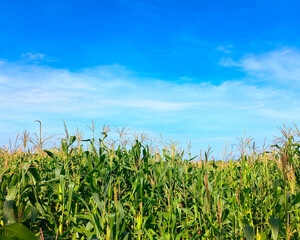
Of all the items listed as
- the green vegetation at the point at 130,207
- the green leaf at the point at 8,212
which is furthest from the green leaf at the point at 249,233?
the green leaf at the point at 8,212

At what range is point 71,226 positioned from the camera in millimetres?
3568

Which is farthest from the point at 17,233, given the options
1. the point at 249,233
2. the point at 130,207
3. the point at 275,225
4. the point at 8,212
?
the point at 275,225

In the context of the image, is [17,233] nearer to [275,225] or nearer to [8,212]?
[8,212]

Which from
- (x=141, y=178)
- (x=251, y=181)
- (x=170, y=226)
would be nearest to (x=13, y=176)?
(x=141, y=178)

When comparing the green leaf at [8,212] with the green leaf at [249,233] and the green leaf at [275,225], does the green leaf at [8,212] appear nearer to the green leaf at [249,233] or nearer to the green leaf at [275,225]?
the green leaf at [249,233]

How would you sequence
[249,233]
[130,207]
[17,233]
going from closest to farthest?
[17,233] → [249,233] → [130,207]

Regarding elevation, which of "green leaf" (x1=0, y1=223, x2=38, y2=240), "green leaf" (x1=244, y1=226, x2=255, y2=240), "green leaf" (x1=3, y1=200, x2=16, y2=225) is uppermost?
"green leaf" (x1=3, y1=200, x2=16, y2=225)

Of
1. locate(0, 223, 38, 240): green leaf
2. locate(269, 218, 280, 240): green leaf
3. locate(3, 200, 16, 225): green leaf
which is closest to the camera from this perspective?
locate(0, 223, 38, 240): green leaf

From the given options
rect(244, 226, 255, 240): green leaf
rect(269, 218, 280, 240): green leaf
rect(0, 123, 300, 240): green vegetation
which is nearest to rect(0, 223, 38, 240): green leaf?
rect(0, 123, 300, 240): green vegetation

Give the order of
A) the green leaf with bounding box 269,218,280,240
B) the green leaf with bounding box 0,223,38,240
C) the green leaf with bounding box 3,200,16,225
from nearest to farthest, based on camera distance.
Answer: the green leaf with bounding box 0,223,38,240 < the green leaf with bounding box 3,200,16,225 < the green leaf with bounding box 269,218,280,240

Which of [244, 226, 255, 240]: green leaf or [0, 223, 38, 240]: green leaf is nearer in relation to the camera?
[0, 223, 38, 240]: green leaf

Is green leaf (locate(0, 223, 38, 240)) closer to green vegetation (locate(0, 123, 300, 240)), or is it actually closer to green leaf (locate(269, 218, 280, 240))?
green vegetation (locate(0, 123, 300, 240))

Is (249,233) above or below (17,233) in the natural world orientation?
below

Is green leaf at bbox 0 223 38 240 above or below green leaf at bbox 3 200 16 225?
below
